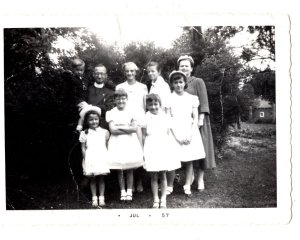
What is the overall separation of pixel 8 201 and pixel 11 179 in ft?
0.52

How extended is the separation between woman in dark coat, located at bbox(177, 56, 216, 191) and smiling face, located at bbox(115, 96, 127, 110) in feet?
1.47

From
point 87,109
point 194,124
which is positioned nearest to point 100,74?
point 87,109

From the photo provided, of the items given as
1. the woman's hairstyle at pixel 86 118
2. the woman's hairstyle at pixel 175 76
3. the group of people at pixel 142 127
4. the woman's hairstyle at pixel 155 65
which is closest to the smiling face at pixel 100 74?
the group of people at pixel 142 127

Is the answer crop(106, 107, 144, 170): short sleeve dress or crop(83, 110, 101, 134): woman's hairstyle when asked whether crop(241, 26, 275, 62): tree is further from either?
crop(83, 110, 101, 134): woman's hairstyle

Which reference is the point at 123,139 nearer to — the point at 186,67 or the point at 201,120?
the point at 201,120

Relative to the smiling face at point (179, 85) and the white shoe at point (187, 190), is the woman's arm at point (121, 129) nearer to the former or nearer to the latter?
the smiling face at point (179, 85)

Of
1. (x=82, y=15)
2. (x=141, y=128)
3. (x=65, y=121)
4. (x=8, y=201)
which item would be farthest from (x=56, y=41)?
(x=8, y=201)

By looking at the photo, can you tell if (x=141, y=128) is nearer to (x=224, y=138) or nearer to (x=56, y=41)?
(x=224, y=138)

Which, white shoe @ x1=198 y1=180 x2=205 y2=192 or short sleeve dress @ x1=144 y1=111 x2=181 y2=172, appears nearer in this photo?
short sleeve dress @ x1=144 y1=111 x2=181 y2=172

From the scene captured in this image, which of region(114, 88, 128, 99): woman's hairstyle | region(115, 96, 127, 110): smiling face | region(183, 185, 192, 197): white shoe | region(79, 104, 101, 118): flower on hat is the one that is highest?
region(114, 88, 128, 99): woman's hairstyle

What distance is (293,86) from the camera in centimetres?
279

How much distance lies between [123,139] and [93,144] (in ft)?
0.71

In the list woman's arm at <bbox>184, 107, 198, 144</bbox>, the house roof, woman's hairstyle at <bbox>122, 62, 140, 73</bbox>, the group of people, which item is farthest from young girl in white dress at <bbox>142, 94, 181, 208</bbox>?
the house roof

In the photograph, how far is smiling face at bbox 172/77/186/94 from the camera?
2.80 meters
